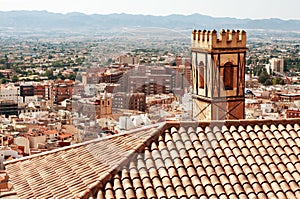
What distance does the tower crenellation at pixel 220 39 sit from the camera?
725 cm

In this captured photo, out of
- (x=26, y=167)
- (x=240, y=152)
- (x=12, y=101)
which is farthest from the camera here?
(x=12, y=101)

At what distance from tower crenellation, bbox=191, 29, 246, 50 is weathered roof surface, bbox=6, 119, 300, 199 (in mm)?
2970

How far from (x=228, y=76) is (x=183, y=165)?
3.88 meters

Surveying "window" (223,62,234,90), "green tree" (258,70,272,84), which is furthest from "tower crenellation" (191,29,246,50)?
"green tree" (258,70,272,84)

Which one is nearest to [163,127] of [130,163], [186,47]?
[130,163]

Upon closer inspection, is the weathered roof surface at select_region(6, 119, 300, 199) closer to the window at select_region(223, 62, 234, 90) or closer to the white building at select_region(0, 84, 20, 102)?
the window at select_region(223, 62, 234, 90)

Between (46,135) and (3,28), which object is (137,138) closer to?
(46,135)

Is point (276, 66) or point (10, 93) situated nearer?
point (10, 93)

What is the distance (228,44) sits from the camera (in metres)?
7.49

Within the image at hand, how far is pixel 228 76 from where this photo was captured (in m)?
7.45

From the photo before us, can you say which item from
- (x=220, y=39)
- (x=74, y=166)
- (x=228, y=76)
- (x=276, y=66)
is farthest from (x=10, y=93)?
(x=74, y=166)

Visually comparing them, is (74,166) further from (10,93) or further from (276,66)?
(276,66)

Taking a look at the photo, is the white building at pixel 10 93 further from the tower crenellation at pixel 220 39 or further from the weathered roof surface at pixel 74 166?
the weathered roof surface at pixel 74 166

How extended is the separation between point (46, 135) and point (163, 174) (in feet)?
63.5
